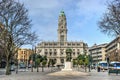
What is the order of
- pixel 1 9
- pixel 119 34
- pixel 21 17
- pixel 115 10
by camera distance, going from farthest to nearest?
pixel 21 17 < pixel 1 9 < pixel 119 34 < pixel 115 10

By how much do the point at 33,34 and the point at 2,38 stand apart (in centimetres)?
595

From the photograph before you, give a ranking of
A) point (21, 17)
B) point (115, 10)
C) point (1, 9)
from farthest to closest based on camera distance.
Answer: point (21, 17) < point (1, 9) < point (115, 10)

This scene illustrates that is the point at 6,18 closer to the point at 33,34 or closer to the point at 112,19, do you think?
the point at 33,34

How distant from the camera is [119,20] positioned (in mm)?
40594

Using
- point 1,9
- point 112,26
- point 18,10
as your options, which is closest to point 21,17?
point 18,10

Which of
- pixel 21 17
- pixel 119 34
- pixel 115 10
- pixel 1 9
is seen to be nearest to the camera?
pixel 115 10

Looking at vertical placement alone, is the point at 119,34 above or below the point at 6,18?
below

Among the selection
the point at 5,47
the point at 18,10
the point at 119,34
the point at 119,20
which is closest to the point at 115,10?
the point at 119,20

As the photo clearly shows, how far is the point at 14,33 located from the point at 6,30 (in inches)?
70.9

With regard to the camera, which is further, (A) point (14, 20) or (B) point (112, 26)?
(A) point (14, 20)

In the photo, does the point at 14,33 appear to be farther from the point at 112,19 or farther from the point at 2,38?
the point at 112,19

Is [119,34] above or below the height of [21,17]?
below

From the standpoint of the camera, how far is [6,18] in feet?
167

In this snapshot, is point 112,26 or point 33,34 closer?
point 112,26
